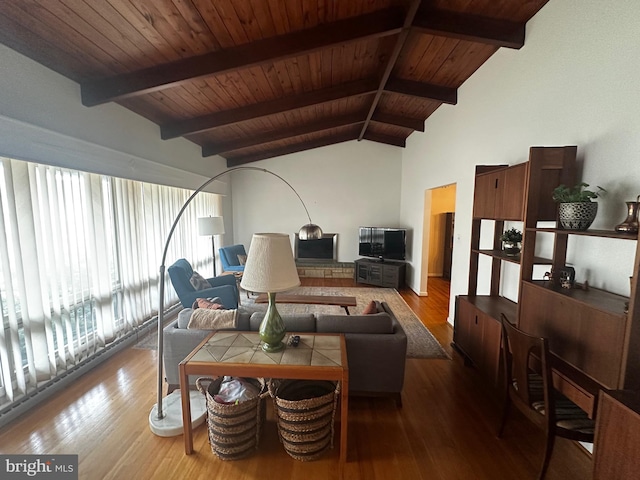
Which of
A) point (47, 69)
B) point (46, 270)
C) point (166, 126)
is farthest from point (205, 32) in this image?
point (46, 270)

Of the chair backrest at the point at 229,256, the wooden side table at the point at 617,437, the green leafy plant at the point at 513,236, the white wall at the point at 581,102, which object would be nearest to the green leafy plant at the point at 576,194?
the white wall at the point at 581,102

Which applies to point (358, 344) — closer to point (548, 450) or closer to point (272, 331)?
point (272, 331)

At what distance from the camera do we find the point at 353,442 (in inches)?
75.5

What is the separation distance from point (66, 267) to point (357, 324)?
2756 mm

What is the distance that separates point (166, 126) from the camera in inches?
148

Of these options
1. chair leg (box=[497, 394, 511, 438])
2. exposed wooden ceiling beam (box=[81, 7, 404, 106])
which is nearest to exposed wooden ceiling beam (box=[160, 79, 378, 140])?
exposed wooden ceiling beam (box=[81, 7, 404, 106])

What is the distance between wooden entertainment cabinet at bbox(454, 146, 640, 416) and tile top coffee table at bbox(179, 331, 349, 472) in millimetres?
1328

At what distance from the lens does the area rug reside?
10.5 ft

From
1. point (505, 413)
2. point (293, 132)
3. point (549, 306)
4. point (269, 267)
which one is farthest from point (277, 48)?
point (505, 413)

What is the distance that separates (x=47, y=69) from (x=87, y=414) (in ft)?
9.27

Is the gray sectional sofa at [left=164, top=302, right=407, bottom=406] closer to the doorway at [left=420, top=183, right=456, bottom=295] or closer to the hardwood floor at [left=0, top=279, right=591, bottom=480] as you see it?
the hardwood floor at [left=0, top=279, right=591, bottom=480]

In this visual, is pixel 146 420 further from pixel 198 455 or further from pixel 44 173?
pixel 44 173

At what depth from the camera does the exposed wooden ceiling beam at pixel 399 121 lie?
519 cm

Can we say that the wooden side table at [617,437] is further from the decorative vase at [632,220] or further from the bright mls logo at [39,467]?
the bright mls logo at [39,467]
